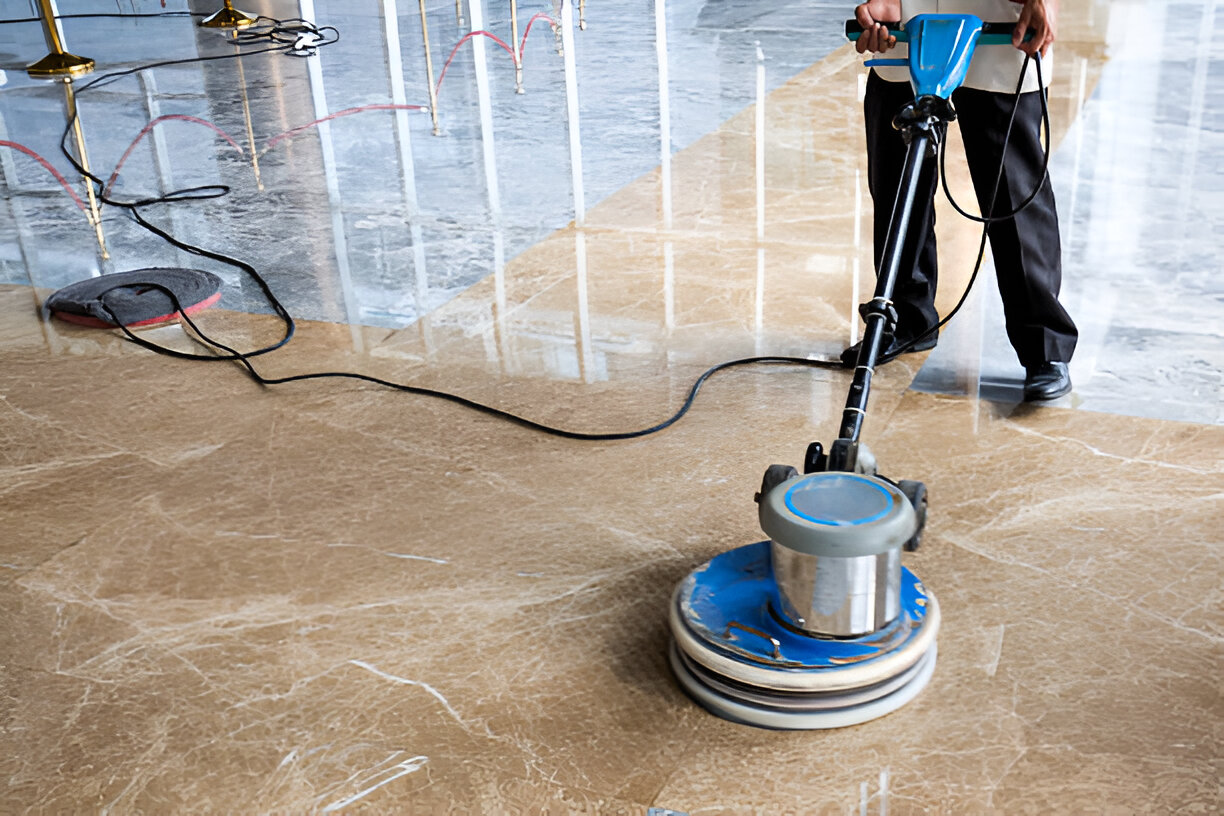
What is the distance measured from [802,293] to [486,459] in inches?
38.5

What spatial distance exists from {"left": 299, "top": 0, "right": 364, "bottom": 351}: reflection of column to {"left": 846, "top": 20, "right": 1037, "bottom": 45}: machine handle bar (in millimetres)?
1279

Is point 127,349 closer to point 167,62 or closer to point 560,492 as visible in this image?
point 560,492

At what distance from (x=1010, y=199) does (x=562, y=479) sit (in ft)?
3.07

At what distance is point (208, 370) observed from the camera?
2592mm

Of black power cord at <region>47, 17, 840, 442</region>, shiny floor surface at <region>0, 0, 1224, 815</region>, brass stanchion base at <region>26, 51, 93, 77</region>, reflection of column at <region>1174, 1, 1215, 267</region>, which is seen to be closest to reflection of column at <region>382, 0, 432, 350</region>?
shiny floor surface at <region>0, 0, 1224, 815</region>

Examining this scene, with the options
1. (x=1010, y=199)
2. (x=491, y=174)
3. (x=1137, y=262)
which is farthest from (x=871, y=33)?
(x=491, y=174)

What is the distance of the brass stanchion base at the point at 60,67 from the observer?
432 centimetres

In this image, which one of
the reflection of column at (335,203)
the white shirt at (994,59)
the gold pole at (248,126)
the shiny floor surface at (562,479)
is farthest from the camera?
the gold pole at (248,126)

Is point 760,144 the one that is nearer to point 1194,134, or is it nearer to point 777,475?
point 1194,134

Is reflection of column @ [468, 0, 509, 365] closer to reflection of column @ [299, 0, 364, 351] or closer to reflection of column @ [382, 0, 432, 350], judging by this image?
reflection of column @ [382, 0, 432, 350]

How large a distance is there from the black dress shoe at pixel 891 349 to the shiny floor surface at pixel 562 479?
68 mm

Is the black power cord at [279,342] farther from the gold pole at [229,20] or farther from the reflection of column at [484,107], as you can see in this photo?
the gold pole at [229,20]

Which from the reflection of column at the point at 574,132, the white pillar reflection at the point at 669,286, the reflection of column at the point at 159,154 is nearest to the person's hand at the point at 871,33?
the white pillar reflection at the point at 669,286

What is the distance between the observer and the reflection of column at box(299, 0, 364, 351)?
287 cm
